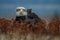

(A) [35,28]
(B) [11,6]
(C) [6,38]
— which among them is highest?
(B) [11,6]

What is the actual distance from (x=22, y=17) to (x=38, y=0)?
234mm

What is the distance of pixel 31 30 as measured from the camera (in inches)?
62.0

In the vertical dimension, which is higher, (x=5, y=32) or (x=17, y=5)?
(x=17, y=5)

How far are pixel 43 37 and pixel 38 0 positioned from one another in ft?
1.22

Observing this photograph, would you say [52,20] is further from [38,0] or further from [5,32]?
[5,32]

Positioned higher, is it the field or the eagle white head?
the eagle white head

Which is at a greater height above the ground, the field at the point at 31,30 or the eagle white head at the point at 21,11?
the eagle white head at the point at 21,11

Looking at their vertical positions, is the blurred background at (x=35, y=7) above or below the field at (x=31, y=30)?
above

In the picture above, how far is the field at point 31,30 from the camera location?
5.09ft

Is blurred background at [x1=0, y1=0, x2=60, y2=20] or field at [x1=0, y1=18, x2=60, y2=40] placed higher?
blurred background at [x1=0, y1=0, x2=60, y2=20]

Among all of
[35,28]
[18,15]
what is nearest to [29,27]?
[35,28]

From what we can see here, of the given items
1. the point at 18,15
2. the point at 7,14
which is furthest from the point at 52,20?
the point at 7,14

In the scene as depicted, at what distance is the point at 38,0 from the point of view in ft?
5.22

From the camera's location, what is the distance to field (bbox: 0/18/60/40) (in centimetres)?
155
